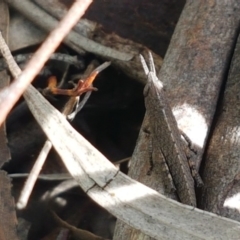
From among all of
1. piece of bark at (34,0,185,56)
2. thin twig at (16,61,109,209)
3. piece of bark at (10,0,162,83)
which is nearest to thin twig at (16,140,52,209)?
thin twig at (16,61,109,209)

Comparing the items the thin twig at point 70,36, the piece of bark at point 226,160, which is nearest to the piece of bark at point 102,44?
the thin twig at point 70,36

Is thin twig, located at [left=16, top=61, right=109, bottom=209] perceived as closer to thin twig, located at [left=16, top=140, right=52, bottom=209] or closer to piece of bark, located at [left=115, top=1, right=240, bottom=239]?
thin twig, located at [left=16, top=140, right=52, bottom=209]

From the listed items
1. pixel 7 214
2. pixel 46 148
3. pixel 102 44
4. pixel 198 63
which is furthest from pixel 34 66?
pixel 102 44

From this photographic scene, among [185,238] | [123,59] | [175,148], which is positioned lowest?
[185,238]

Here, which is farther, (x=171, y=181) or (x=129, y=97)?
(x=129, y=97)

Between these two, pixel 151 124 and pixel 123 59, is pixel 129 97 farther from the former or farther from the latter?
pixel 151 124

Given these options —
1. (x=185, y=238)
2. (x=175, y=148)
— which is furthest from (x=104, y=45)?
(x=185, y=238)

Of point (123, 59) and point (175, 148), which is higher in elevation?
point (123, 59)

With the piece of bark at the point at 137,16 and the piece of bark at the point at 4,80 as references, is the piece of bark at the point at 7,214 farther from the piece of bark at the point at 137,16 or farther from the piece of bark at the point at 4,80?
the piece of bark at the point at 137,16
